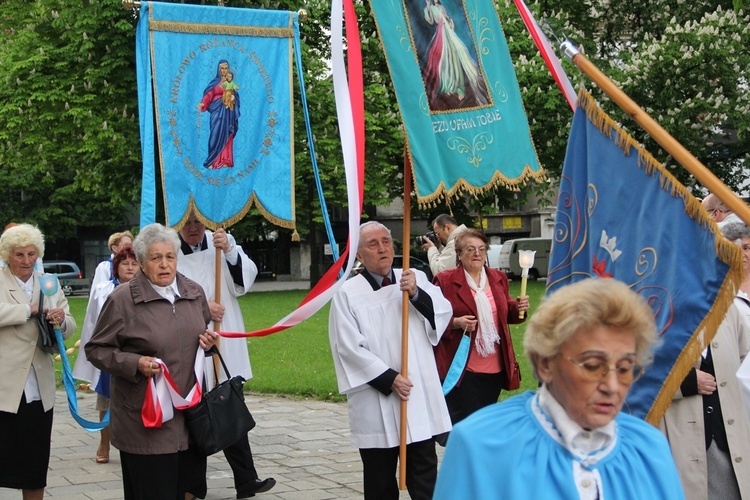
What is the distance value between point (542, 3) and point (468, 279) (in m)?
23.8

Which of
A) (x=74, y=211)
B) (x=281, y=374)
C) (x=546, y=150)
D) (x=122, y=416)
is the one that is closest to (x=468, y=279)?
(x=122, y=416)

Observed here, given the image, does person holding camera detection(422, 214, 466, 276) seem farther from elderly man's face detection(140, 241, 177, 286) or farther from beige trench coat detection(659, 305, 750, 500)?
beige trench coat detection(659, 305, 750, 500)

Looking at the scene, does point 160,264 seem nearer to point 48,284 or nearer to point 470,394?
point 48,284

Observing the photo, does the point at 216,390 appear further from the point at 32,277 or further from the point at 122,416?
the point at 32,277

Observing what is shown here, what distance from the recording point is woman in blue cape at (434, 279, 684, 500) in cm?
265

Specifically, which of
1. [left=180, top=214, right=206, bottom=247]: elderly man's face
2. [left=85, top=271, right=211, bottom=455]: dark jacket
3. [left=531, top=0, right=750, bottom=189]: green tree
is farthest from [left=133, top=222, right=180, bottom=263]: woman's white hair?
[left=531, top=0, right=750, bottom=189]: green tree

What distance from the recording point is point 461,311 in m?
7.54

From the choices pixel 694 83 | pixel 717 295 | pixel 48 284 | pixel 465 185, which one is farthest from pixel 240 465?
pixel 694 83

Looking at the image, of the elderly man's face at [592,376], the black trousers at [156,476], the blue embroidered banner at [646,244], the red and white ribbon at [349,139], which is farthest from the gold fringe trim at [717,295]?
the black trousers at [156,476]

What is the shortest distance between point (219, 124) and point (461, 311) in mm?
2245

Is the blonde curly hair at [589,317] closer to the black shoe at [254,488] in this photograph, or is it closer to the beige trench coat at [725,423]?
the beige trench coat at [725,423]

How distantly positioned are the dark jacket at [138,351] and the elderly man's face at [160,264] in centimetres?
6

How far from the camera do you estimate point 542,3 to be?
2994 centimetres

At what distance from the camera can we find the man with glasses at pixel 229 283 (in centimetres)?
743
